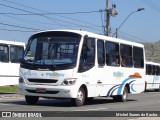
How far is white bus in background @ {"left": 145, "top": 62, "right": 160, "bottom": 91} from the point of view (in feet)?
154

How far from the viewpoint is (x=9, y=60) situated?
29.8 m

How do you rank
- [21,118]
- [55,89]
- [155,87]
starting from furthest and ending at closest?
[155,87], [55,89], [21,118]

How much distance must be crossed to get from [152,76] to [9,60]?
21.1 metres

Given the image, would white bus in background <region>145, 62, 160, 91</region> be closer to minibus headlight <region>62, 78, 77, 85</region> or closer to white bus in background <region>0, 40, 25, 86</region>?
white bus in background <region>0, 40, 25, 86</region>

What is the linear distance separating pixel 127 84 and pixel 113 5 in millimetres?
25875

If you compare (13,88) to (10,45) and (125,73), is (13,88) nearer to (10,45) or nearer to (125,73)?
(10,45)

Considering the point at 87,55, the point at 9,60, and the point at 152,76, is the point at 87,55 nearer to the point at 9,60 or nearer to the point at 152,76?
the point at 9,60

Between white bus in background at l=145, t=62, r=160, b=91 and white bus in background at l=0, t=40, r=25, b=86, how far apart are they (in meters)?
18.7

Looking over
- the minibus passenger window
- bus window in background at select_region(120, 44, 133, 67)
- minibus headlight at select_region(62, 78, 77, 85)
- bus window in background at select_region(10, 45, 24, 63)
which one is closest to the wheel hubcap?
minibus headlight at select_region(62, 78, 77, 85)

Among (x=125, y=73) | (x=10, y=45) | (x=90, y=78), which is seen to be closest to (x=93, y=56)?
(x=90, y=78)

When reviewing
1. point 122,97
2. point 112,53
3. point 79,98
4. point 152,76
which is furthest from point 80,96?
point 152,76

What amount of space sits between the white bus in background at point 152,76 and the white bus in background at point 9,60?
18666 mm

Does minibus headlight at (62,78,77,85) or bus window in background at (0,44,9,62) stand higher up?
bus window in background at (0,44,9,62)

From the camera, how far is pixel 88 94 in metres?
20.1
